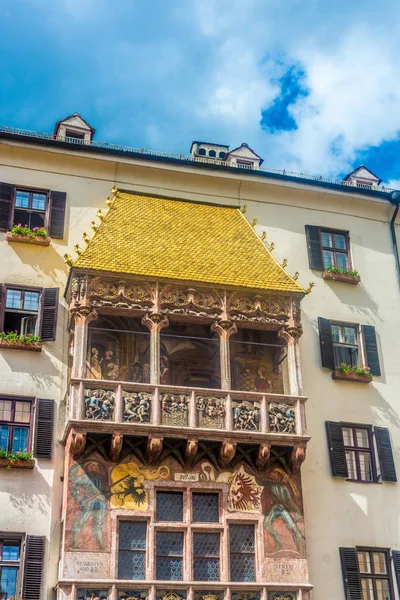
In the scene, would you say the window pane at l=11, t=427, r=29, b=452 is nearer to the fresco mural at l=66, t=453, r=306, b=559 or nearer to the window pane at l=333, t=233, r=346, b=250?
the fresco mural at l=66, t=453, r=306, b=559

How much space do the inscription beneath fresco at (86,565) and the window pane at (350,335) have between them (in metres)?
10.2

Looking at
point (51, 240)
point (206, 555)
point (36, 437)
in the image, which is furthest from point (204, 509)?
point (51, 240)

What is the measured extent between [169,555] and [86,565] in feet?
6.67

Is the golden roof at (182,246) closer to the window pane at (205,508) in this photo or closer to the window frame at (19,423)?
the window frame at (19,423)

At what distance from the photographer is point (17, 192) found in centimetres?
2553

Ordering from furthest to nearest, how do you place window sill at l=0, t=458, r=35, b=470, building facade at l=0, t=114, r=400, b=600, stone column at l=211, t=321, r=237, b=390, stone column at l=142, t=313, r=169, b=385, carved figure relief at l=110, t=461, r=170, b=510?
stone column at l=211, t=321, r=237, b=390 < stone column at l=142, t=313, r=169, b=385 < window sill at l=0, t=458, r=35, b=470 < carved figure relief at l=110, t=461, r=170, b=510 < building facade at l=0, t=114, r=400, b=600

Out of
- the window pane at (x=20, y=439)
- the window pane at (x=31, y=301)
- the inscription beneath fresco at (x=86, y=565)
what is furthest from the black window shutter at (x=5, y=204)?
the inscription beneath fresco at (x=86, y=565)

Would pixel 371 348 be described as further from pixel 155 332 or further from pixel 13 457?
pixel 13 457

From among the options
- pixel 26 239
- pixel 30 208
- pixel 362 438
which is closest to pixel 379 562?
pixel 362 438

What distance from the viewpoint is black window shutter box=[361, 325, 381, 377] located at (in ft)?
85.2

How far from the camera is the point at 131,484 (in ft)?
69.9

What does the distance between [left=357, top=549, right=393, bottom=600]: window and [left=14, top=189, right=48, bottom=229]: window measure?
12.9 m

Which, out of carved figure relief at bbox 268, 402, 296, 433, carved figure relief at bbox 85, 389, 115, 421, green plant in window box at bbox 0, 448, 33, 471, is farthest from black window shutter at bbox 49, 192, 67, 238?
carved figure relief at bbox 268, 402, 296, 433

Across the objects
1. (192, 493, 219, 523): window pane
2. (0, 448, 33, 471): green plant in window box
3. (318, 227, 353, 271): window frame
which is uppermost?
(318, 227, 353, 271): window frame
